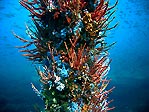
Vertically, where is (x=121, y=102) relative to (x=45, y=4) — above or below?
above

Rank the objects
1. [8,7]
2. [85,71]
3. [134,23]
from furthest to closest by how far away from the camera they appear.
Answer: [134,23]
[8,7]
[85,71]

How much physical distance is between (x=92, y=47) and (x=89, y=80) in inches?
25.1

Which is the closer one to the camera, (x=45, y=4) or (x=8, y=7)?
(x=45, y=4)

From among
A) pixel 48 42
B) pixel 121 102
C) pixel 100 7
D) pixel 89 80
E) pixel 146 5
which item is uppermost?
pixel 146 5

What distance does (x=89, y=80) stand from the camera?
11.5ft

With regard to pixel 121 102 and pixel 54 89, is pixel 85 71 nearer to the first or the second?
pixel 54 89

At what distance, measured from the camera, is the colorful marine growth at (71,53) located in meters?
3.44

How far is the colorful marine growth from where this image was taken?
3.44 meters

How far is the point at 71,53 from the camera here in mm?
3275

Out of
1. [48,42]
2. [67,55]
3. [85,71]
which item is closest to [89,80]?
[85,71]

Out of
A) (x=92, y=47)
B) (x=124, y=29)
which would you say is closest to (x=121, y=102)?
(x=124, y=29)

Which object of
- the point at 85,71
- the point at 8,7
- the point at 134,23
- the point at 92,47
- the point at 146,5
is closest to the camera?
the point at 85,71

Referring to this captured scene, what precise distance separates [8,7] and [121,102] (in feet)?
56.1

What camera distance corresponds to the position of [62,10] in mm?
3527
